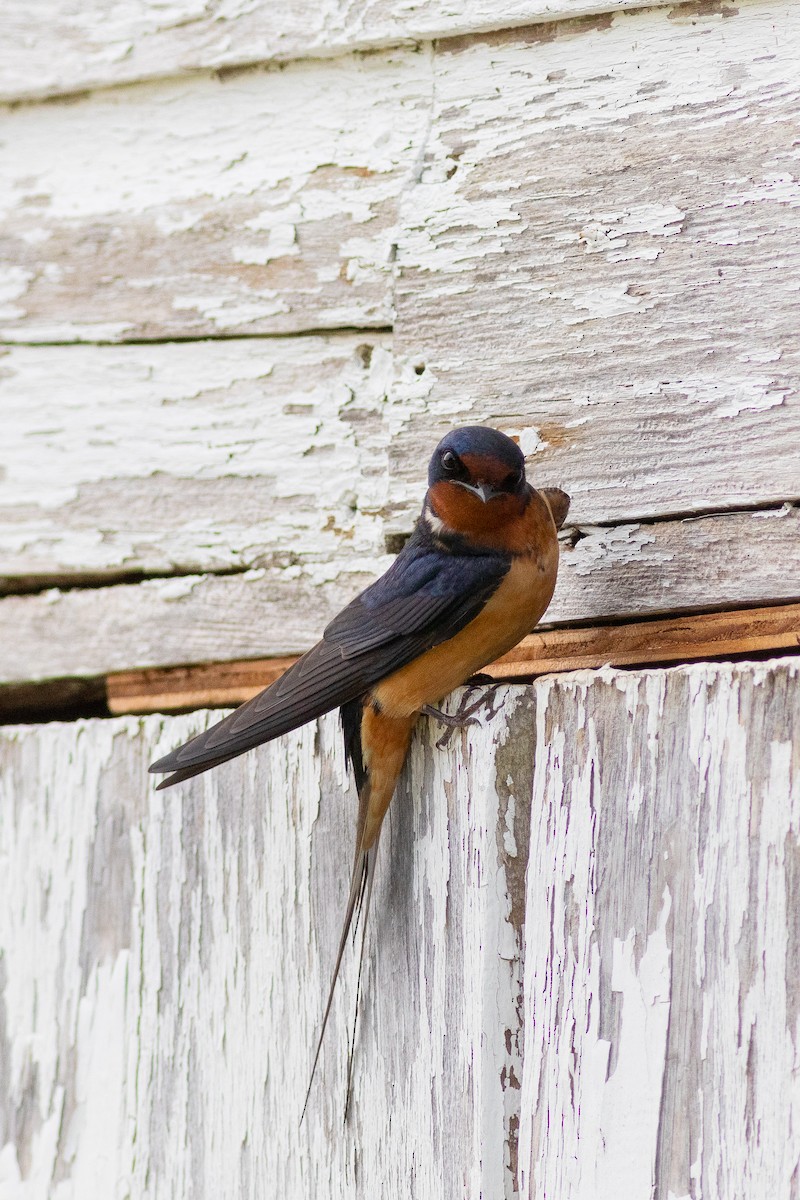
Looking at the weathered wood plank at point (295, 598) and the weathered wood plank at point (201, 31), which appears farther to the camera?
the weathered wood plank at point (201, 31)

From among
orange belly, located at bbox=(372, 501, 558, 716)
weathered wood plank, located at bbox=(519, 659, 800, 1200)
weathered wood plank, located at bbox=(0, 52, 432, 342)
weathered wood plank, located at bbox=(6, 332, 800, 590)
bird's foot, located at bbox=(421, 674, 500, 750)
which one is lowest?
weathered wood plank, located at bbox=(519, 659, 800, 1200)

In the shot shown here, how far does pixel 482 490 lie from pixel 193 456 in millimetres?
620

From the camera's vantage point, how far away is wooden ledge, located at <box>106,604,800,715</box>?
5.61 feet

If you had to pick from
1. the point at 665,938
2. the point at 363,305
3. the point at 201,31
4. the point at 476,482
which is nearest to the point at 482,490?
the point at 476,482

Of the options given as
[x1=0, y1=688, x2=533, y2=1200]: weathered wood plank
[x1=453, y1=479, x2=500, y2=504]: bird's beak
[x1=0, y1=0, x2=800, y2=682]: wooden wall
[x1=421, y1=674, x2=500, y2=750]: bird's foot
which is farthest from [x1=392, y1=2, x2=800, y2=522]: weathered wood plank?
[x1=0, y1=688, x2=533, y2=1200]: weathered wood plank

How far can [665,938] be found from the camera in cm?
144

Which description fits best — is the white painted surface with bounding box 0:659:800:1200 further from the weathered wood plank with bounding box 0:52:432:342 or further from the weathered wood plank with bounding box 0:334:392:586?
the weathered wood plank with bounding box 0:52:432:342

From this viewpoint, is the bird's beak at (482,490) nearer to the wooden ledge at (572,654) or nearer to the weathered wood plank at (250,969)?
the wooden ledge at (572,654)

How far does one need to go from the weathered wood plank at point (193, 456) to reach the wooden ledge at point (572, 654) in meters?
0.18

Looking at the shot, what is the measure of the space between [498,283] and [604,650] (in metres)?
0.54

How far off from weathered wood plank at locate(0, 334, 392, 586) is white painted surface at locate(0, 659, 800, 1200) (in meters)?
0.33

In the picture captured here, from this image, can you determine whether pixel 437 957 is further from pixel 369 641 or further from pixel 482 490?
pixel 482 490

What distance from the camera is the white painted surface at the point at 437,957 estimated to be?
4.56ft

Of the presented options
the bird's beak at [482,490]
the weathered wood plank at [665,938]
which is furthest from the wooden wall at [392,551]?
the bird's beak at [482,490]
